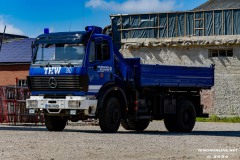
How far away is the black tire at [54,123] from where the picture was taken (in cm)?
2406

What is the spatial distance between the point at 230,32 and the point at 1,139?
23.2 metres

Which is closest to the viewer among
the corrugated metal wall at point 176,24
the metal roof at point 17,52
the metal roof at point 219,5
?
the corrugated metal wall at point 176,24

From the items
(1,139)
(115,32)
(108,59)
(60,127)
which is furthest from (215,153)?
(115,32)

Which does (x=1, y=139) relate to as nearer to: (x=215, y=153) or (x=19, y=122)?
(x=215, y=153)

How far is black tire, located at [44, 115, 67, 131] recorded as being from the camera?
Answer: 24.1 m

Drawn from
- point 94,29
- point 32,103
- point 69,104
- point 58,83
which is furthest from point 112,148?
point 32,103

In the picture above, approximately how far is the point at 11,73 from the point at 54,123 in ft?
89.4

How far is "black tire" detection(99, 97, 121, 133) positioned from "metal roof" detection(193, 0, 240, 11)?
1921 cm

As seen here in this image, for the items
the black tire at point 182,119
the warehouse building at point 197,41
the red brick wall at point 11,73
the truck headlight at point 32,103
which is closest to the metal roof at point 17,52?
the red brick wall at point 11,73

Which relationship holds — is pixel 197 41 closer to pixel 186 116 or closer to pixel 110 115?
pixel 186 116

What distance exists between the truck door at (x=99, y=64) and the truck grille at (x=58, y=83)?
311 millimetres

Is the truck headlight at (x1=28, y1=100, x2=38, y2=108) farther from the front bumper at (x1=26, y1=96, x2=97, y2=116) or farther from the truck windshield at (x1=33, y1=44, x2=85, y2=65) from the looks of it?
the truck windshield at (x1=33, y1=44, x2=85, y2=65)

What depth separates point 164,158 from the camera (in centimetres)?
1401

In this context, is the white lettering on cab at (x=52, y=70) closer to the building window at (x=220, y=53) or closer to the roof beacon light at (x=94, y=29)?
the roof beacon light at (x=94, y=29)
